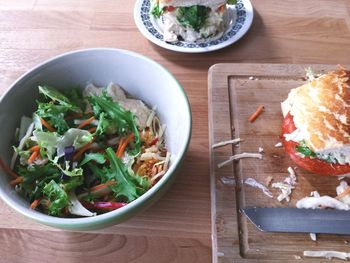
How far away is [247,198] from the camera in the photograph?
85 cm

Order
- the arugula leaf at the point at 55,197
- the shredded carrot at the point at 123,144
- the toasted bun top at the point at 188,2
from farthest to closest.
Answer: the toasted bun top at the point at 188,2, the shredded carrot at the point at 123,144, the arugula leaf at the point at 55,197

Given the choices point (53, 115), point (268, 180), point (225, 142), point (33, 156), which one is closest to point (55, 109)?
point (53, 115)

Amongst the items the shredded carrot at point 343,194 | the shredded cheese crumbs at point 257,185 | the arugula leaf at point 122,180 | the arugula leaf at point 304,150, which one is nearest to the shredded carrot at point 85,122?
the arugula leaf at point 122,180

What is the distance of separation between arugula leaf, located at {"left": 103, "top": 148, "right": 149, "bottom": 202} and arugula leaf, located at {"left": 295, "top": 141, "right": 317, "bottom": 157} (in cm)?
39

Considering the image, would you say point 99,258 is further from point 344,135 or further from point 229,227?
point 344,135

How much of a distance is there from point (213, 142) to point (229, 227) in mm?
233

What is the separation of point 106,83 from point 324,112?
554 millimetres

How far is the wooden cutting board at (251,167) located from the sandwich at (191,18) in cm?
18

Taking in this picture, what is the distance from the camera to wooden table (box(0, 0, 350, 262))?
0.79m

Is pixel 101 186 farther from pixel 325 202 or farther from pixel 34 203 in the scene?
pixel 325 202

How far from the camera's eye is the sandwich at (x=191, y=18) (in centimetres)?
116

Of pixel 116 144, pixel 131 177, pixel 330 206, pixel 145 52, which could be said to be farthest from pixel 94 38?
pixel 330 206

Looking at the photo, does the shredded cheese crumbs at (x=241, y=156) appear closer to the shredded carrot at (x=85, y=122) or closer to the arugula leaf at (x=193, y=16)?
the shredded carrot at (x=85, y=122)

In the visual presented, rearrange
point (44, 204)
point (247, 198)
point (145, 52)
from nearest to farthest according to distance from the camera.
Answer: point (44, 204) → point (247, 198) → point (145, 52)
